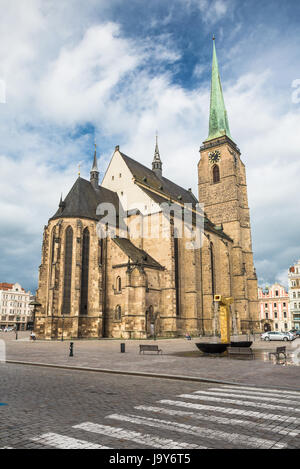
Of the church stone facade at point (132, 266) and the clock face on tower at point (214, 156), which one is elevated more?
the clock face on tower at point (214, 156)

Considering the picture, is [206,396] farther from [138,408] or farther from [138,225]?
[138,225]

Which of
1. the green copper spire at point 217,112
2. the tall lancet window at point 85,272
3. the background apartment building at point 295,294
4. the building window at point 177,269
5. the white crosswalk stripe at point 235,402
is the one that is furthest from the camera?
the background apartment building at point 295,294

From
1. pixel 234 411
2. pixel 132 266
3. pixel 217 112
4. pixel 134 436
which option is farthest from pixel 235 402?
pixel 217 112

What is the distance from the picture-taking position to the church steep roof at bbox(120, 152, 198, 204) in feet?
161

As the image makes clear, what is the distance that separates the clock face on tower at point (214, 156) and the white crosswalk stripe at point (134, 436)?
189ft

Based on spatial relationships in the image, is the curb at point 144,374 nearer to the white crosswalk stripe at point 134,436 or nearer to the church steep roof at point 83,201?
the white crosswalk stripe at point 134,436

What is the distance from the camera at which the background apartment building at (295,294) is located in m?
70.1

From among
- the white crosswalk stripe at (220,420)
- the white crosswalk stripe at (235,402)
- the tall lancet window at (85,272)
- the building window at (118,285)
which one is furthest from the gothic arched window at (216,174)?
the white crosswalk stripe at (220,420)

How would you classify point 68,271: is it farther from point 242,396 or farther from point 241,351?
point 242,396

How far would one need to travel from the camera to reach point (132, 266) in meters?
38.1

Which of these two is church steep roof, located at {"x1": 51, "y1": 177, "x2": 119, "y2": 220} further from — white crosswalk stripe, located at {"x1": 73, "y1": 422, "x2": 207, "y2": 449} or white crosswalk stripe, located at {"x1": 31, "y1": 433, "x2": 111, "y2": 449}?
white crosswalk stripe, located at {"x1": 31, "y1": 433, "x2": 111, "y2": 449}

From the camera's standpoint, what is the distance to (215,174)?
198 ft

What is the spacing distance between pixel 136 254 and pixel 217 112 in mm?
34264
